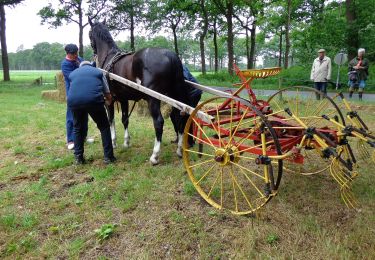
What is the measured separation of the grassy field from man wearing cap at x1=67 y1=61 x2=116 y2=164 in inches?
16.8

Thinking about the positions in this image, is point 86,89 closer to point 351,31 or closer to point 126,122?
point 126,122

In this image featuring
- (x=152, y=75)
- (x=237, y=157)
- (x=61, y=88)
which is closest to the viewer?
(x=237, y=157)

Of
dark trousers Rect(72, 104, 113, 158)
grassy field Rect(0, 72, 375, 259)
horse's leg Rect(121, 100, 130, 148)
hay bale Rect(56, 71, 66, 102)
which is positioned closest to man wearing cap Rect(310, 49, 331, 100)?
grassy field Rect(0, 72, 375, 259)

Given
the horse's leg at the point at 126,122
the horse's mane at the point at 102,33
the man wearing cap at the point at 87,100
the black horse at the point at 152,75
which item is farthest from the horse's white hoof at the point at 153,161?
the horse's mane at the point at 102,33

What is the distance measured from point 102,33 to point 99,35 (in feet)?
0.24

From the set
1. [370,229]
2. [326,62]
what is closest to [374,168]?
[370,229]

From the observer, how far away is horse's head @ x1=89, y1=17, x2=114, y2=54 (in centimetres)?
654

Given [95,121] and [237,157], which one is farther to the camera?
[95,121]

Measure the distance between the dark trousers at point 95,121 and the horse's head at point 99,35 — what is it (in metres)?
1.70

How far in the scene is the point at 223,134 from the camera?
4145mm

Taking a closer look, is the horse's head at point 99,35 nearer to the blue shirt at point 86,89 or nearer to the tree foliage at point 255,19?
the blue shirt at point 86,89

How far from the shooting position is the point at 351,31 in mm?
18781

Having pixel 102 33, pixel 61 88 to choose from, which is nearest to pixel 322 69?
pixel 102 33

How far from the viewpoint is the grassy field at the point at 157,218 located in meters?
3.22
